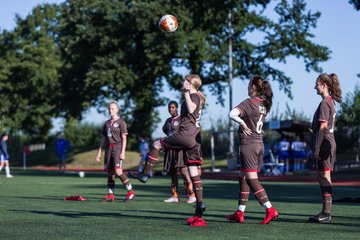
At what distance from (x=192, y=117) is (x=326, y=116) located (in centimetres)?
185

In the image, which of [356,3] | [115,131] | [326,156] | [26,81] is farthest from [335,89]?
[26,81]

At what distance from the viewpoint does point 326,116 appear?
11305 mm

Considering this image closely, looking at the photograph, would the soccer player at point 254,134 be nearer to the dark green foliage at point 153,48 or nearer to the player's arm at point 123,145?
the player's arm at point 123,145

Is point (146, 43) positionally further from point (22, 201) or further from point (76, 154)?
point (22, 201)

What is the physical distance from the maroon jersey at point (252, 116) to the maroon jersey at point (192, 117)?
0.66 m

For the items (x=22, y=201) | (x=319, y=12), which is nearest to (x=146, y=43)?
(x=319, y=12)

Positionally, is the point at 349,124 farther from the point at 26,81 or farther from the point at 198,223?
the point at 26,81

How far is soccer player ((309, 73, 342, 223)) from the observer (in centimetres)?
1133

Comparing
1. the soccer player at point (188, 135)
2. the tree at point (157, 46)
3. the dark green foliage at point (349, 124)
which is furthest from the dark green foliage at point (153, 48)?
the soccer player at point (188, 135)

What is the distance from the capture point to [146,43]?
49.3 meters

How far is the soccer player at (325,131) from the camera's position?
1133cm

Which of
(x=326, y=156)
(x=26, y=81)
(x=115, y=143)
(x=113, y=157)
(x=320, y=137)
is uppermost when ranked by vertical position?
(x=26, y=81)

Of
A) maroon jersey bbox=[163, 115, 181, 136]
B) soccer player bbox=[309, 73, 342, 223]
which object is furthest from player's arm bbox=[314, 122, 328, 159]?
maroon jersey bbox=[163, 115, 181, 136]

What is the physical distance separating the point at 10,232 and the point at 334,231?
13.2ft
